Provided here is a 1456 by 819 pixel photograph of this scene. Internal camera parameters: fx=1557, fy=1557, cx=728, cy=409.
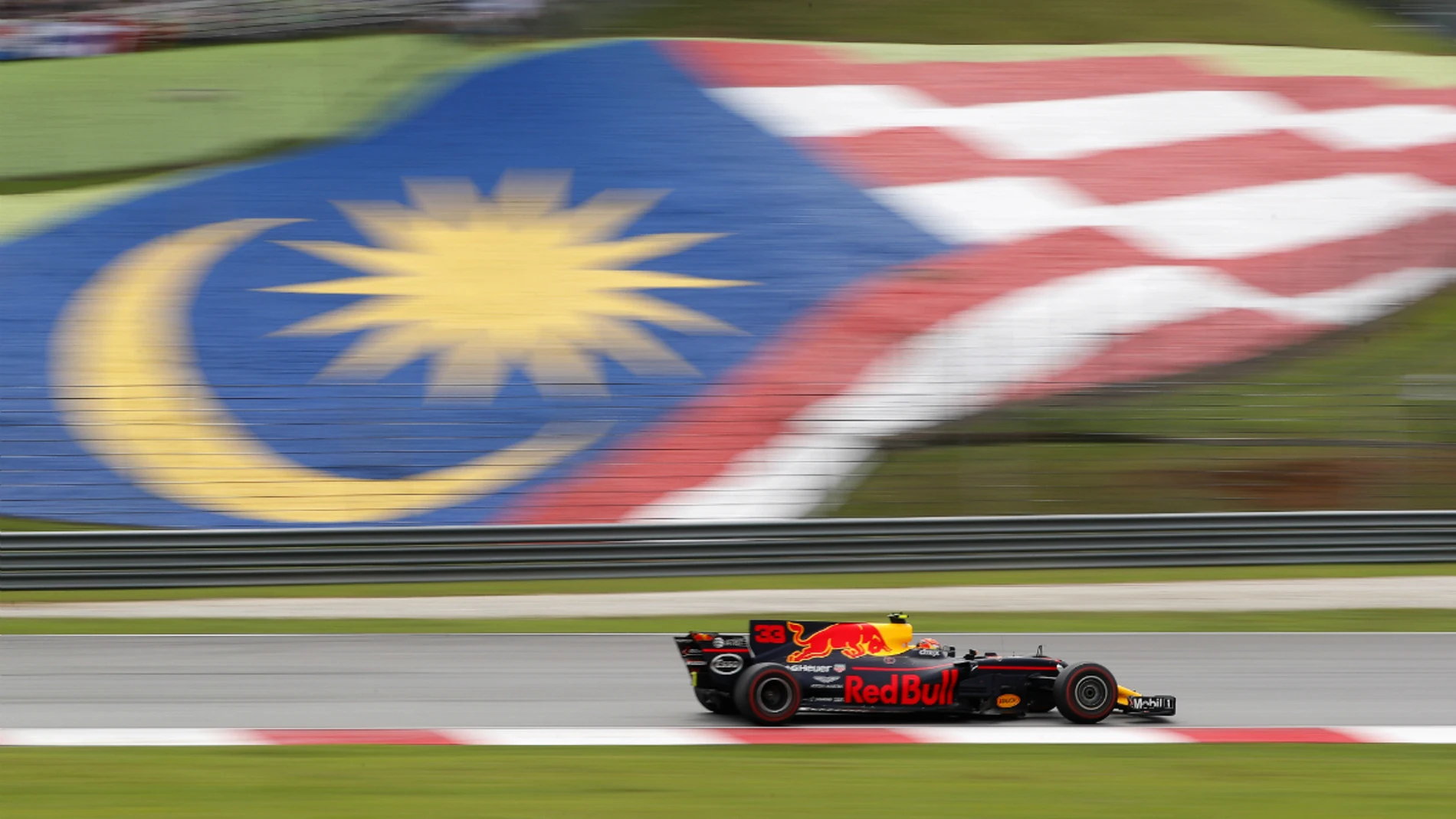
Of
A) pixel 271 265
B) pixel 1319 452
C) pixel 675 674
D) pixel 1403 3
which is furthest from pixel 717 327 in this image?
pixel 1403 3

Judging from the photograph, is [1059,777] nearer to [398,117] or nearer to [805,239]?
[805,239]

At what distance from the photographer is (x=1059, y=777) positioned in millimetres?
5648

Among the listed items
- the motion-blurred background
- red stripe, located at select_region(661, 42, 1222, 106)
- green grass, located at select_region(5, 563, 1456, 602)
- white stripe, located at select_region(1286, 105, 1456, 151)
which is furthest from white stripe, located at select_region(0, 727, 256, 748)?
white stripe, located at select_region(1286, 105, 1456, 151)

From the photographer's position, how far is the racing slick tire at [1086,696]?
21.5ft

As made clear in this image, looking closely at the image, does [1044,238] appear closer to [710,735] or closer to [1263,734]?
[1263,734]

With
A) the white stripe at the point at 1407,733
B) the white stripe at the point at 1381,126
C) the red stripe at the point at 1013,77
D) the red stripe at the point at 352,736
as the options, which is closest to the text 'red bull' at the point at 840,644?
the red stripe at the point at 352,736

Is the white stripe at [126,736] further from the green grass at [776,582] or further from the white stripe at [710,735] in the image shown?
the green grass at [776,582]

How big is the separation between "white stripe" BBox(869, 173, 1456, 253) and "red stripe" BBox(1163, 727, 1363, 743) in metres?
13.5

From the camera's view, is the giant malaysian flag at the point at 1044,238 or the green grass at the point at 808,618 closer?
the green grass at the point at 808,618

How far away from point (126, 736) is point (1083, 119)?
62.3ft

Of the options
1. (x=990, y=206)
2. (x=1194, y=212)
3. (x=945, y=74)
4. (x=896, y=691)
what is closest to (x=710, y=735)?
(x=896, y=691)

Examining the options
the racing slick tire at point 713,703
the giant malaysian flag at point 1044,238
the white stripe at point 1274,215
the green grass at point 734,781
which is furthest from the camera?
the white stripe at point 1274,215

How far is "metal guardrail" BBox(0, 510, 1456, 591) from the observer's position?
40.0 feet

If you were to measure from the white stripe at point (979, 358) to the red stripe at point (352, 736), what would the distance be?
7107 millimetres
